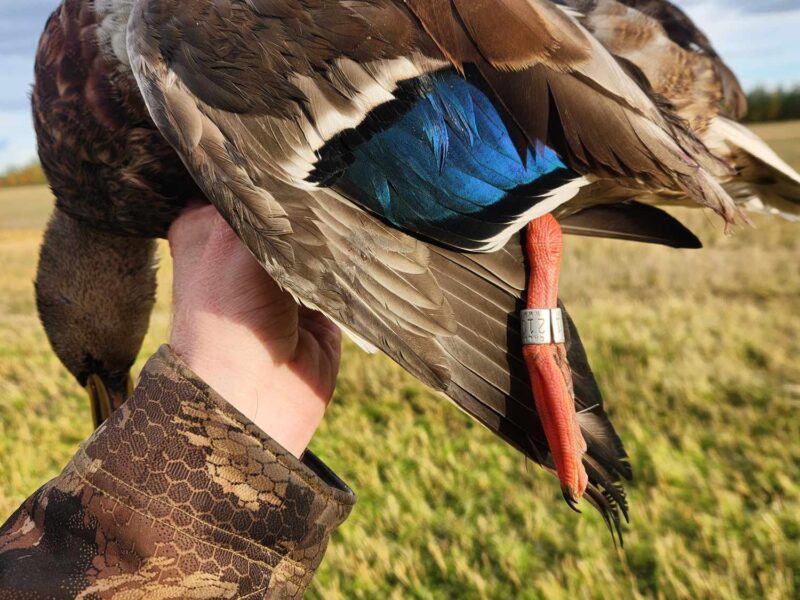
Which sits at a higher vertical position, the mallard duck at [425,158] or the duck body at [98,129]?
the mallard duck at [425,158]

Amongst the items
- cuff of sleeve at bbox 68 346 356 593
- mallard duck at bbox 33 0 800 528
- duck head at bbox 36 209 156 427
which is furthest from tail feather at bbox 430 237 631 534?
duck head at bbox 36 209 156 427

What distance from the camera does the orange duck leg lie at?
1.68m

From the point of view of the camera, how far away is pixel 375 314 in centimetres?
158

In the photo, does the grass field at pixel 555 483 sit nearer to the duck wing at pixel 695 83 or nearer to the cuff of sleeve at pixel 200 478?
the duck wing at pixel 695 83

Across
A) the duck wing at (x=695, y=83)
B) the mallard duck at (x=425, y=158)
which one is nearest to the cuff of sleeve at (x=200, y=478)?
the mallard duck at (x=425, y=158)

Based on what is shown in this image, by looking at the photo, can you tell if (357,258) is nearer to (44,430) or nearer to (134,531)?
(134,531)

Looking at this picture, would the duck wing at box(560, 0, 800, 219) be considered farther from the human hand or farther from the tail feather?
the human hand

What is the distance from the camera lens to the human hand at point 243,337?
5.74ft

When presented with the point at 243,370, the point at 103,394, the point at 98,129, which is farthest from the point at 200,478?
the point at 103,394

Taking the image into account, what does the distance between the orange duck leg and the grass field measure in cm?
66

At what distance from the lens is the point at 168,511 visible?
1558 millimetres

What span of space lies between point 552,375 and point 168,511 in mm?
846

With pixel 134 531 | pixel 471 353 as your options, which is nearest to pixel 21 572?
pixel 134 531

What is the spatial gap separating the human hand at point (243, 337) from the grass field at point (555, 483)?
117cm
